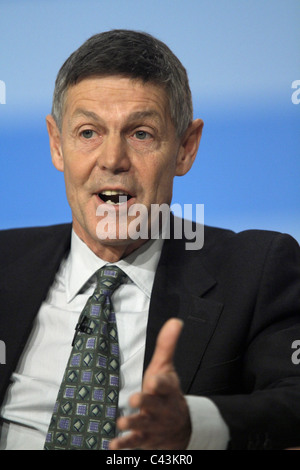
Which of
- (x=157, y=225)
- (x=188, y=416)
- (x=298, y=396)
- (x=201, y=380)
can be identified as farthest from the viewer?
(x=157, y=225)

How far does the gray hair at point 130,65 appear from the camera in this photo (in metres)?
1.77

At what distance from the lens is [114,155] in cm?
171

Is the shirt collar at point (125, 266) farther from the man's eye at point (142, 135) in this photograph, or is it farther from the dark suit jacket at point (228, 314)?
the man's eye at point (142, 135)

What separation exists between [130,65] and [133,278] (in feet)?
1.88

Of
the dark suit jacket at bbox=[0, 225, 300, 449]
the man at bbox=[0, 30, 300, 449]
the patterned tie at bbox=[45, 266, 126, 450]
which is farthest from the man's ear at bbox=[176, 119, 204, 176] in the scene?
the patterned tie at bbox=[45, 266, 126, 450]

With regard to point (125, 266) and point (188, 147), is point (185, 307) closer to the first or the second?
point (125, 266)

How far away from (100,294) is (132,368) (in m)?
0.21

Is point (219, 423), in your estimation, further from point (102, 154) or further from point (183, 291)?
point (102, 154)

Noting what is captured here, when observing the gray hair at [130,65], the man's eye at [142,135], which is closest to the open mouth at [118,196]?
the man's eye at [142,135]

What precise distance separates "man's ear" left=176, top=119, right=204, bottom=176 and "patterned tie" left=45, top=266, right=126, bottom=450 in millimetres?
477

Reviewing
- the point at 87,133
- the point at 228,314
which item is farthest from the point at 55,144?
the point at 228,314
